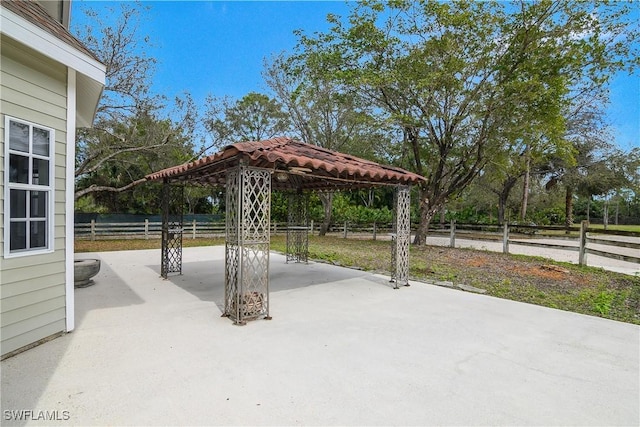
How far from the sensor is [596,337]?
3.92 metres

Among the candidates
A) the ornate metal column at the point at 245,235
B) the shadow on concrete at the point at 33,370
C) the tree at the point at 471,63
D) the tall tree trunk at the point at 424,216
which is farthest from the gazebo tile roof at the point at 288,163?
the tall tree trunk at the point at 424,216

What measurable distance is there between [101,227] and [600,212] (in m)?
50.8

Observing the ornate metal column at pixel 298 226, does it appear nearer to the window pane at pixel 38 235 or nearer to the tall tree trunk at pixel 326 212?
the window pane at pixel 38 235

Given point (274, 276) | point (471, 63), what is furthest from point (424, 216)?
point (274, 276)

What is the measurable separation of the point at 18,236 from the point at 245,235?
219 cm

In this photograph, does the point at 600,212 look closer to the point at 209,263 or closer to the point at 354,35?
the point at 354,35

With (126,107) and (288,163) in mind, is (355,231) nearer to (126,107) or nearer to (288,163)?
(126,107)

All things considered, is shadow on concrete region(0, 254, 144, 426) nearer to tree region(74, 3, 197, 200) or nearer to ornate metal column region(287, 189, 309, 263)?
ornate metal column region(287, 189, 309, 263)

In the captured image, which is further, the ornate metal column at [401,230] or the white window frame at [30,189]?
the ornate metal column at [401,230]

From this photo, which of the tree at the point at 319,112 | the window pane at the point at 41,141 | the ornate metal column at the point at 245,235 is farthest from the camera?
the tree at the point at 319,112

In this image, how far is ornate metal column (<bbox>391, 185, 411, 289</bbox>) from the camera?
6.25m

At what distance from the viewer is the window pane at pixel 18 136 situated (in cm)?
301

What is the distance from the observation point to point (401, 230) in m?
6.29

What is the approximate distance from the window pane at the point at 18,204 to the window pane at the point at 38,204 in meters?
0.08
